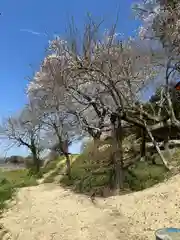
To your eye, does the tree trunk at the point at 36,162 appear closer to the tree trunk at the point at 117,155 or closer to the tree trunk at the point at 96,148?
the tree trunk at the point at 96,148

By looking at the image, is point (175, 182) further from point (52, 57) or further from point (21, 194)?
point (52, 57)

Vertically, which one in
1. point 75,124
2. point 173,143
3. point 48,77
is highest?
point 48,77

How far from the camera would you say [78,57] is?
46.3 ft

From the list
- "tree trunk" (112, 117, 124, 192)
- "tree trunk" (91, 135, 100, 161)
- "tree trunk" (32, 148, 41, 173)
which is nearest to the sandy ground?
"tree trunk" (112, 117, 124, 192)

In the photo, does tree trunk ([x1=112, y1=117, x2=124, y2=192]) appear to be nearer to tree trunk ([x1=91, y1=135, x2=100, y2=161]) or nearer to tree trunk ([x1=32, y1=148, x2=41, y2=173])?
tree trunk ([x1=91, y1=135, x2=100, y2=161])

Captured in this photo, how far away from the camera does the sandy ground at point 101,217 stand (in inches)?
385

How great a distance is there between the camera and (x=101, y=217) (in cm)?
1106

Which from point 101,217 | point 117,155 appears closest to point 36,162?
point 117,155

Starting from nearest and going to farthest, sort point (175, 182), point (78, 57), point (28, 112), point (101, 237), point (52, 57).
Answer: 1. point (101, 237)
2. point (175, 182)
3. point (78, 57)
4. point (52, 57)
5. point (28, 112)

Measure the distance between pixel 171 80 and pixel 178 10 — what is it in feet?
12.1

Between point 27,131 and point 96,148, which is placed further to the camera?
point 27,131

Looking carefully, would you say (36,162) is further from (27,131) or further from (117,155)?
(117,155)

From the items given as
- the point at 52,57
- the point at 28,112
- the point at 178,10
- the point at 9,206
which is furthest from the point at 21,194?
the point at 28,112

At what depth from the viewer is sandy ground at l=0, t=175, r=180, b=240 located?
9.78 meters
